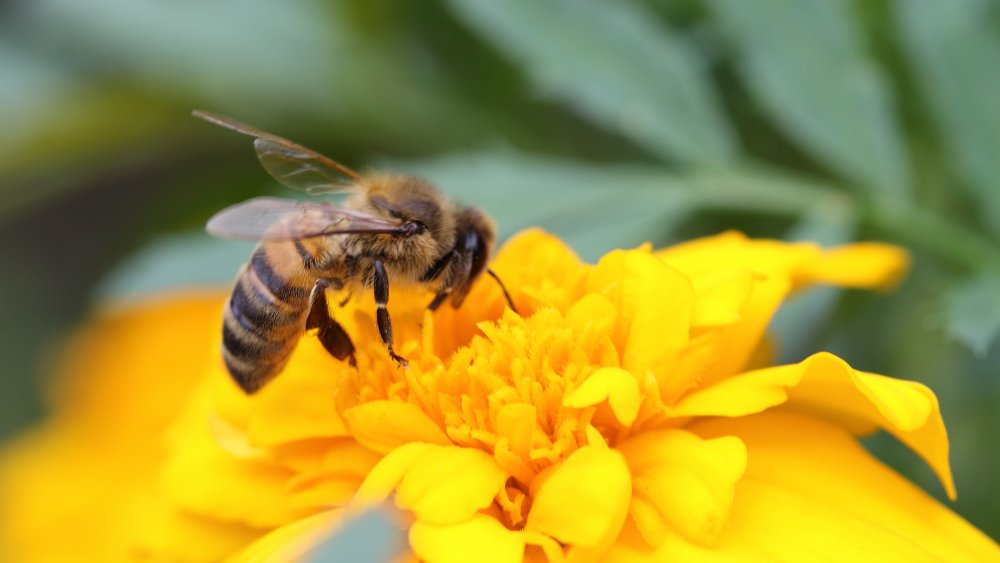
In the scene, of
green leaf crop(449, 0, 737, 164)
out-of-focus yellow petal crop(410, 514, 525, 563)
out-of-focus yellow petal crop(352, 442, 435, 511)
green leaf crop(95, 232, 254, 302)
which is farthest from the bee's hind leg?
green leaf crop(449, 0, 737, 164)

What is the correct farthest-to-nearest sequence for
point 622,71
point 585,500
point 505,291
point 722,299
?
point 622,71
point 505,291
point 722,299
point 585,500

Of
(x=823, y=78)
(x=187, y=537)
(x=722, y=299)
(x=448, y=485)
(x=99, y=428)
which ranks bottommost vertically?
(x=99, y=428)

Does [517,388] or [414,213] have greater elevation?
[414,213]

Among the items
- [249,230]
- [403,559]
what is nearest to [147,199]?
[249,230]

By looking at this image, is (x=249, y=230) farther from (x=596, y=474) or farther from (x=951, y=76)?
(x=951, y=76)

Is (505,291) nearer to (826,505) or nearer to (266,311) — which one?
(266,311)

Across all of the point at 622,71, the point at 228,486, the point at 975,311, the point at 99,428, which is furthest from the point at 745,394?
the point at 99,428
